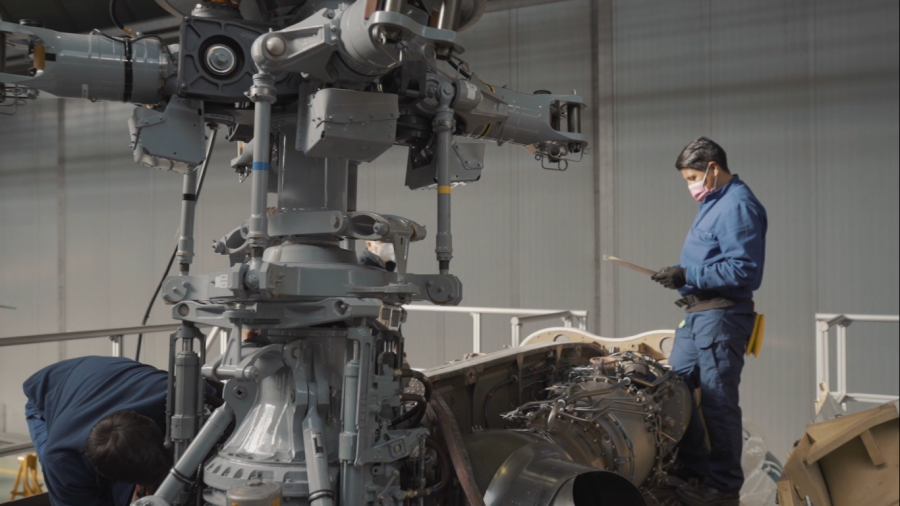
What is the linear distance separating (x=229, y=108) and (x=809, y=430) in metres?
2.33

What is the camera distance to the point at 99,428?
2520 millimetres

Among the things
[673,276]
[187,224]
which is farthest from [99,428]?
[673,276]

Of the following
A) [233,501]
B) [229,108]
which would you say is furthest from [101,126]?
[233,501]

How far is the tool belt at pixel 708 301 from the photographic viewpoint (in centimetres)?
380

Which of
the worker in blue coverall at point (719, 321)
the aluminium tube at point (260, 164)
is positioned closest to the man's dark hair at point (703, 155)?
the worker in blue coverall at point (719, 321)

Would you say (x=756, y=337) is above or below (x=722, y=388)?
above

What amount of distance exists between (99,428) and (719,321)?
2.86m

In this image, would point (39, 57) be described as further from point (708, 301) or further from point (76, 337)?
point (708, 301)

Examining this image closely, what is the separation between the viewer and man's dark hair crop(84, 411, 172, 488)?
2.46 meters

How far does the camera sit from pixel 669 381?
3789 millimetres

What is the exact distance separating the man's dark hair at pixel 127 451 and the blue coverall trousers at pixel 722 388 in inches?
102

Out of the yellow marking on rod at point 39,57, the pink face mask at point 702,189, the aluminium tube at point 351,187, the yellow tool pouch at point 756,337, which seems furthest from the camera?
the pink face mask at point 702,189

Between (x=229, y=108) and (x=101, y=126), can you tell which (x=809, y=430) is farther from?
(x=101, y=126)

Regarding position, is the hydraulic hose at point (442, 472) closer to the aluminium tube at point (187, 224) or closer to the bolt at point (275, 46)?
the aluminium tube at point (187, 224)
